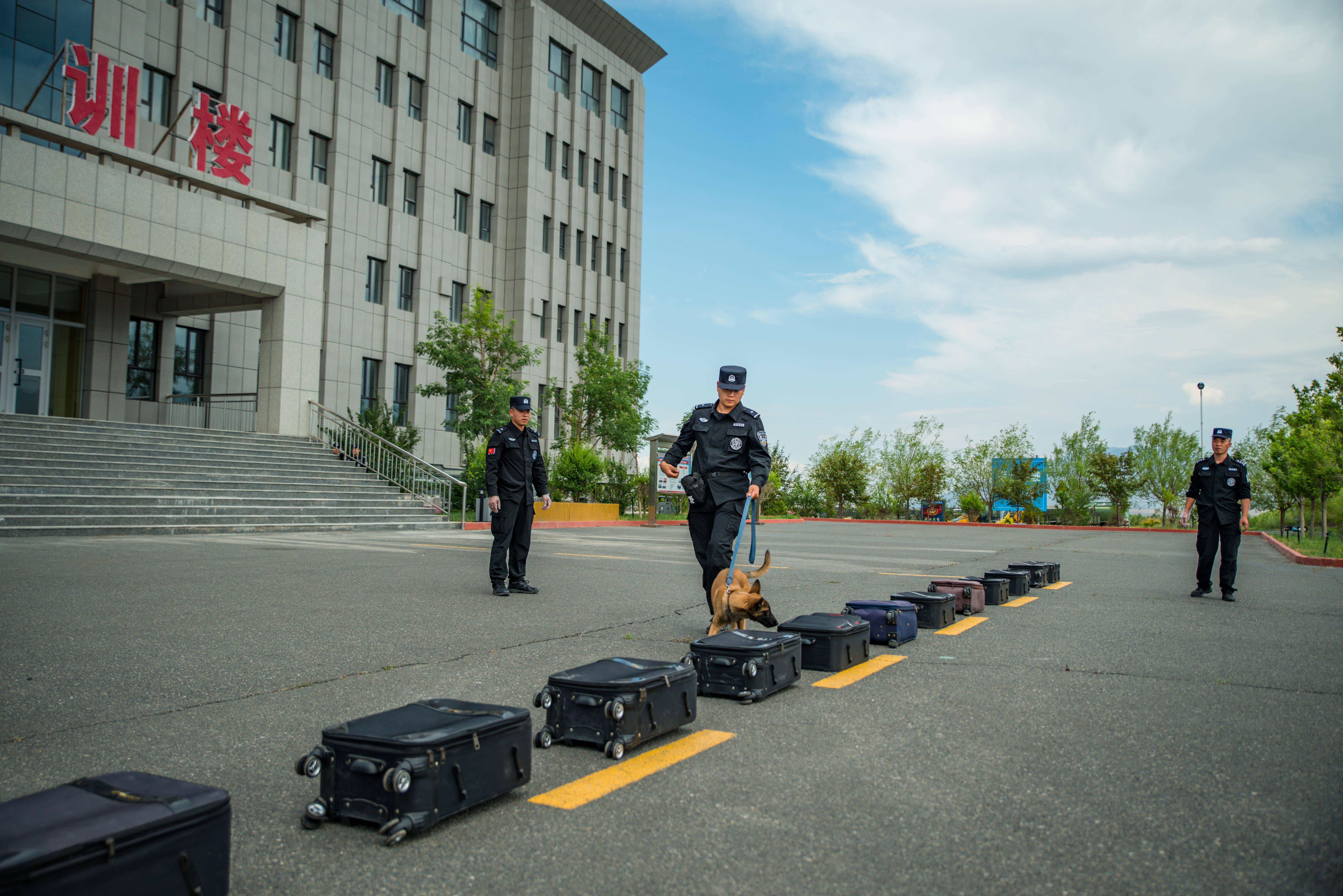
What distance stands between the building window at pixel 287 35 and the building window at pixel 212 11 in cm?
214

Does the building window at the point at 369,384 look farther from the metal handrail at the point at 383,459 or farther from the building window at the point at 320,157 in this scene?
the metal handrail at the point at 383,459

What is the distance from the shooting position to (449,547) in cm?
1536

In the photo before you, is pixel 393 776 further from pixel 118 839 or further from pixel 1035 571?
pixel 1035 571

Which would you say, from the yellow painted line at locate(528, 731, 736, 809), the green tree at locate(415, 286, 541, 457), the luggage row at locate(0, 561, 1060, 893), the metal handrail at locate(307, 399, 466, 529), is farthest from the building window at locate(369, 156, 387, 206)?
the yellow painted line at locate(528, 731, 736, 809)

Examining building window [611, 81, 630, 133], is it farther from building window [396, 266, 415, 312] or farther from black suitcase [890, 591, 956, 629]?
black suitcase [890, 591, 956, 629]

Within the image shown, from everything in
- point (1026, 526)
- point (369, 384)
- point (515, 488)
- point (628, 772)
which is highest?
point (369, 384)

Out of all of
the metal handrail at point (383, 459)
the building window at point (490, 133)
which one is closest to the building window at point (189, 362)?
the metal handrail at point (383, 459)

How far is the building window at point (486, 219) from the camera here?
39938 millimetres

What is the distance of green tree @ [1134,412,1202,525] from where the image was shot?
5081 cm

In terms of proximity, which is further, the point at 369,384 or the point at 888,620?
the point at 369,384

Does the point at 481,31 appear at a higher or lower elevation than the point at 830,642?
higher

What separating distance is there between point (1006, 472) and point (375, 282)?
32.2 metres

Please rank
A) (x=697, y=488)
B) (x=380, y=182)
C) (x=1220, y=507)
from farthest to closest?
(x=380, y=182) < (x=1220, y=507) < (x=697, y=488)

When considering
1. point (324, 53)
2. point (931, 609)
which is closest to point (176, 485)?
point (931, 609)
